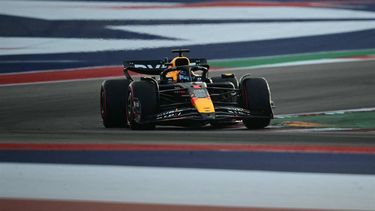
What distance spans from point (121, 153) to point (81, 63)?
48.1 ft

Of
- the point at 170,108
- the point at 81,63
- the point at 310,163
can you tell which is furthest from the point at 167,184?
the point at 81,63

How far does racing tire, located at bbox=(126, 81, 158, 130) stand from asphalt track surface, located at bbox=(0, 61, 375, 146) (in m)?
0.23

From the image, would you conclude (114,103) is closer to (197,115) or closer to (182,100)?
(182,100)

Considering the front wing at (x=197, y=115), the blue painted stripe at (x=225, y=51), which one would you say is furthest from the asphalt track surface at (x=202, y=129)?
the blue painted stripe at (x=225, y=51)

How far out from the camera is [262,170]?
22.4 feet

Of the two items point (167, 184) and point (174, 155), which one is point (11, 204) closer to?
point (167, 184)

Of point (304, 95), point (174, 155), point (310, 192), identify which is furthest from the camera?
point (304, 95)

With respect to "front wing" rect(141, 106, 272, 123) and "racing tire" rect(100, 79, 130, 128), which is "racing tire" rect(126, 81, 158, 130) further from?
Result: "racing tire" rect(100, 79, 130, 128)

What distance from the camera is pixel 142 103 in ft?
38.7

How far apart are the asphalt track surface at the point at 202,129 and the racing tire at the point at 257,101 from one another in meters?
0.25

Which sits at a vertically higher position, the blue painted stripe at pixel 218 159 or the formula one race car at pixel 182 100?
the formula one race car at pixel 182 100

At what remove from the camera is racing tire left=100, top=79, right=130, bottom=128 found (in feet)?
42.2

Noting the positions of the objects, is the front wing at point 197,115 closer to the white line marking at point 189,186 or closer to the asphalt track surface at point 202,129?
the asphalt track surface at point 202,129

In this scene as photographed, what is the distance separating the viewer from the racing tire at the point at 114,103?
42.2 ft
